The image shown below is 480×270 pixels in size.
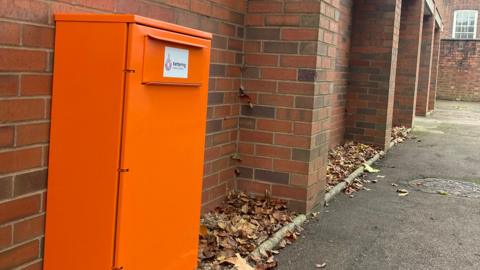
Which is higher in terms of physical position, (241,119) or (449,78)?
(449,78)

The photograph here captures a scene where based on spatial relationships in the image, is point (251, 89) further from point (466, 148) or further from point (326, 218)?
point (466, 148)

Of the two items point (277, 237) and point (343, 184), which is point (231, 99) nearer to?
point (277, 237)

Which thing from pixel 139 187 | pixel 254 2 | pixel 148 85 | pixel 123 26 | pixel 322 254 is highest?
pixel 254 2

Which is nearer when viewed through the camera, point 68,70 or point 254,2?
point 68,70

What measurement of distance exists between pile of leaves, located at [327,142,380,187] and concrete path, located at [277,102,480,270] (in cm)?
36

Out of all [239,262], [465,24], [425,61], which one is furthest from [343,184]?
[465,24]

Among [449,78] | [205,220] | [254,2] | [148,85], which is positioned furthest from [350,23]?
[449,78]

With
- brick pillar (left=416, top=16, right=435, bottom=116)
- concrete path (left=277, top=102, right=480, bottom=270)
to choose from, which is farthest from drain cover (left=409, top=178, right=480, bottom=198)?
brick pillar (left=416, top=16, right=435, bottom=116)

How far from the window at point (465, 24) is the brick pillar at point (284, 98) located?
114ft

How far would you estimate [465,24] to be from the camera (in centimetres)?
3672

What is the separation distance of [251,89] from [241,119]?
30cm

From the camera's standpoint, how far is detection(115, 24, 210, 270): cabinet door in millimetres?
2490

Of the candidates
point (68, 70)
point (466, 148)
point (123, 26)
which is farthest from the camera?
point (466, 148)

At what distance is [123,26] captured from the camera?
8.01ft
